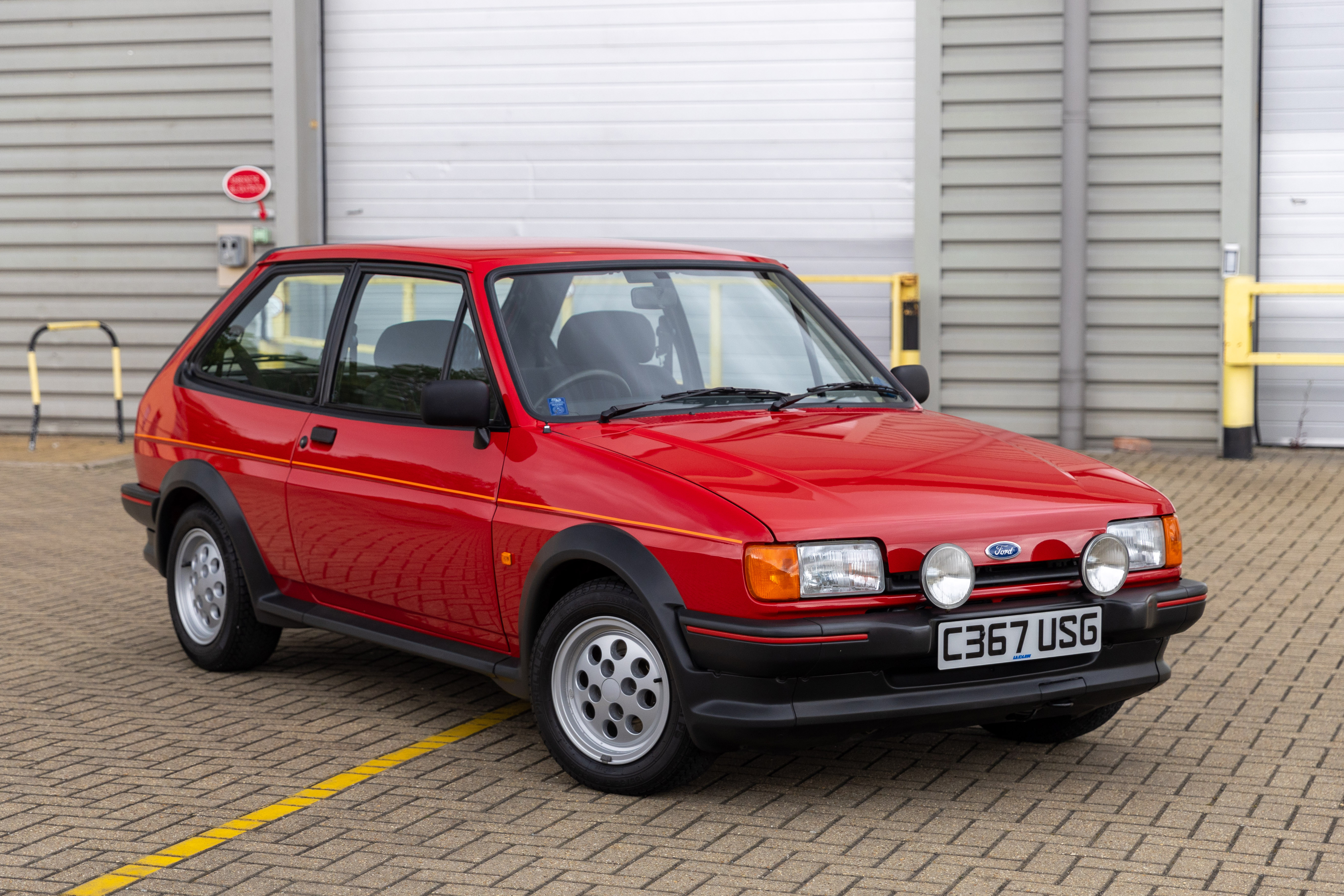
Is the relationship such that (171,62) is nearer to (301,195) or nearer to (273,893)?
(301,195)

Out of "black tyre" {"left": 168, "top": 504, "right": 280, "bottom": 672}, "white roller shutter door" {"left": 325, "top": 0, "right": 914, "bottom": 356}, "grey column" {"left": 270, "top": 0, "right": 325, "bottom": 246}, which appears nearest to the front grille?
"black tyre" {"left": 168, "top": 504, "right": 280, "bottom": 672}

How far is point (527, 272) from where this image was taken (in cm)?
538

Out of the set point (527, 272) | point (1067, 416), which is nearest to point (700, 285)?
point (527, 272)

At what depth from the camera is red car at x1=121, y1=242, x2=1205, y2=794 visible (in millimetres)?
4297

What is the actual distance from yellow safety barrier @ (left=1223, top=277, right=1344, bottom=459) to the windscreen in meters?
6.14

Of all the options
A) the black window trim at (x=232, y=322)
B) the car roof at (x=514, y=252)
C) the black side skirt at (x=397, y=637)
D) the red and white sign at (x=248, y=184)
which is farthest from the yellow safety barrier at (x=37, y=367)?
the black side skirt at (x=397, y=637)

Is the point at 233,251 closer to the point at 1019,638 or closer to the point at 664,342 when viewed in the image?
the point at 664,342

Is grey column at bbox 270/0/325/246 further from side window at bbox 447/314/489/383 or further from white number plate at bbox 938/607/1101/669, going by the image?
white number plate at bbox 938/607/1101/669

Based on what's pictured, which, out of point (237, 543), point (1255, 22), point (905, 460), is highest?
point (1255, 22)

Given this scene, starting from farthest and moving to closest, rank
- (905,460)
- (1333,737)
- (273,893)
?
(1333,737), (905,460), (273,893)

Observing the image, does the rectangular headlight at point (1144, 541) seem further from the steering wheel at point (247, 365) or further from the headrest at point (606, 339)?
the steering wheel at point (247, 365)

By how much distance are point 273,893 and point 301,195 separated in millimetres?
10413

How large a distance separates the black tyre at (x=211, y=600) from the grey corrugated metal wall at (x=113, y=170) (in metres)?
7.92

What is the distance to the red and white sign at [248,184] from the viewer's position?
44.7 feet
